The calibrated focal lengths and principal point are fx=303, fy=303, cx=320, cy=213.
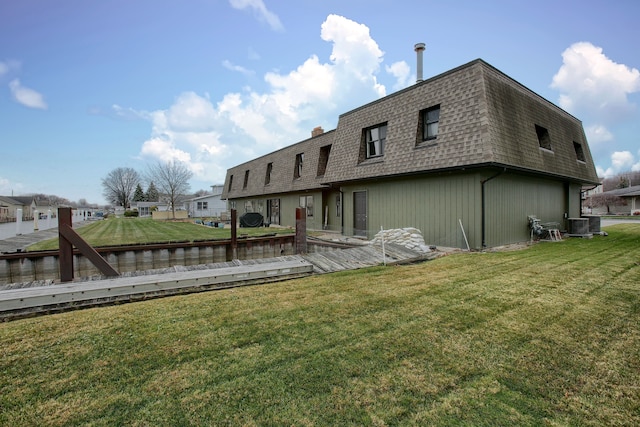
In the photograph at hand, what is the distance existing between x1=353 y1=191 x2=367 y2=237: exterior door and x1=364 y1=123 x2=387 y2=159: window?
5.40ft

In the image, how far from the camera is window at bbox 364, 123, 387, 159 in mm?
11703

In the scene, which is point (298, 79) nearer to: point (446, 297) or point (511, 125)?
point (511, 125)

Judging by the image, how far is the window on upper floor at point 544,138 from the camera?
11102 mm

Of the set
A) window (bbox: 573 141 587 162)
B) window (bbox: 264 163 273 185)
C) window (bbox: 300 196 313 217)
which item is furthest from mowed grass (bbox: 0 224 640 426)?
window (bbox: 264 163 273 185)

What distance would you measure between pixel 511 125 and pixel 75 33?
1328 centimetres

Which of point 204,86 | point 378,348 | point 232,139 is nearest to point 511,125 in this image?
point 378,348

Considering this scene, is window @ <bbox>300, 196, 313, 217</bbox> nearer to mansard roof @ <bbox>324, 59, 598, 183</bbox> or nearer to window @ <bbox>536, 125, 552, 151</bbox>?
mansard roof @ <bbox>324, 59, 598, 183</bbox>

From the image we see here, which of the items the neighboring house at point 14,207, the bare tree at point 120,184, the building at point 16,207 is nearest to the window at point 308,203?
the building at point 16,207

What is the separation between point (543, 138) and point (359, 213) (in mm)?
7350

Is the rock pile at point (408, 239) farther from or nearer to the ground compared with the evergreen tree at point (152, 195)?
nearer to the ground

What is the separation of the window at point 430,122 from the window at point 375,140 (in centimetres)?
170

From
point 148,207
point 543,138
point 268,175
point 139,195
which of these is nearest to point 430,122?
point 543,138

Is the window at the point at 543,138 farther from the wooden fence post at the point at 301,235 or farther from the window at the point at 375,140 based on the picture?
the wooden fence post at the point at 301,235

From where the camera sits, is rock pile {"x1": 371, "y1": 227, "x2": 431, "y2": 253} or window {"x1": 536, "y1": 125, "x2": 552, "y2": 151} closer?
rock pile {"x1": 371, "y1": 227, "x2": 431, "y2": 253}
